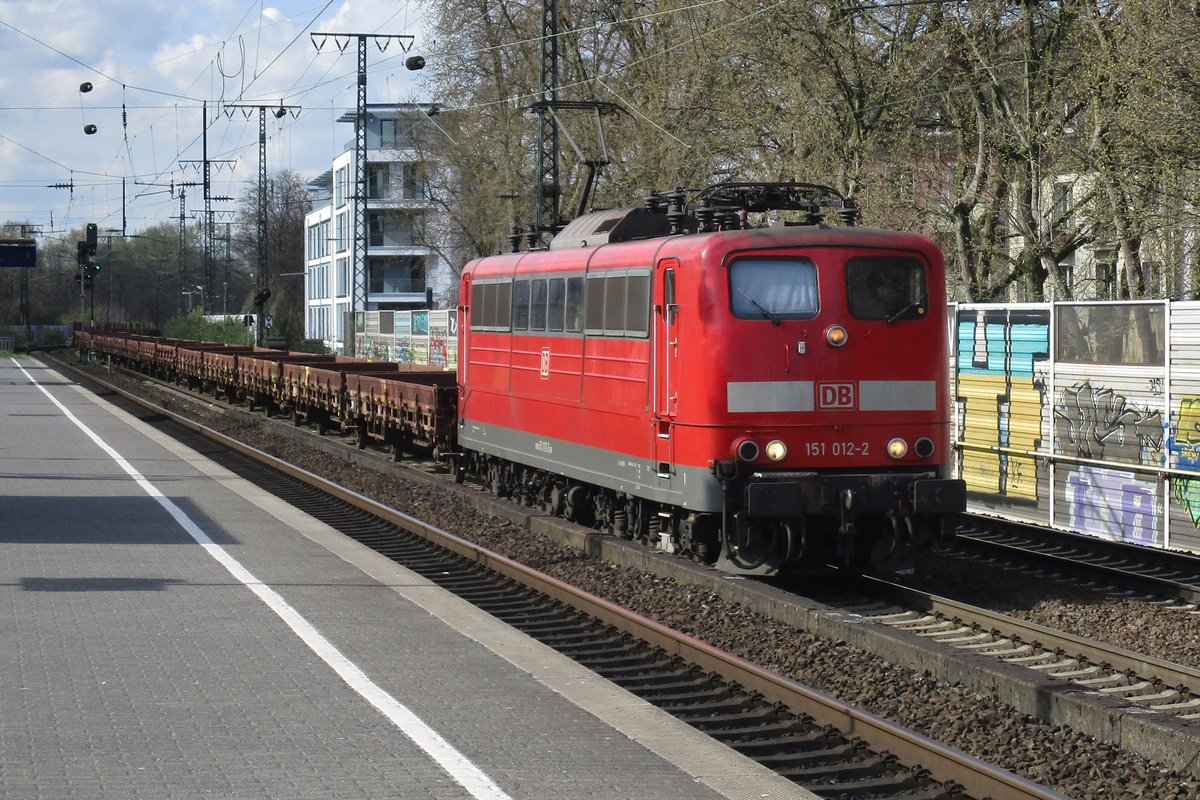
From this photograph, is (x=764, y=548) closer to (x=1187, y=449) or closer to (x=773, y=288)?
(x=773, y=288)

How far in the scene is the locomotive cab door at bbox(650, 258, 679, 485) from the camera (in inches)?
474

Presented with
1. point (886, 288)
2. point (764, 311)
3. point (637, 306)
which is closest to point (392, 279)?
point (637, 306)

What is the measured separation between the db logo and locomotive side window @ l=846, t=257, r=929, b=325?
23.6 inches

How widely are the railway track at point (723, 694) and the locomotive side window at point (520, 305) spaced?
233 centimetres

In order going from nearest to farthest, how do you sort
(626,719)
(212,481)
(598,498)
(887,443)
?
(626,719) → (887,443) → (598,498) → (212,481)

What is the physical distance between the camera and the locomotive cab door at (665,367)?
1205 cm

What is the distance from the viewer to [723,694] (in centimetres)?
884

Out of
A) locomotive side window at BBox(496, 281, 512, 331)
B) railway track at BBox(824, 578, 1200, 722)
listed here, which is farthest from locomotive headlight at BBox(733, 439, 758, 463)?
locomotive side window at BBox(496, 281, 512, 331)

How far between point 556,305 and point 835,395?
12.3ft

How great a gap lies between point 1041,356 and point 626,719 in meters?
9.78

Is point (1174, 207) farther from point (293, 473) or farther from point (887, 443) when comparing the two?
point (293, 473)

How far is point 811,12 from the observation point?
24.9m

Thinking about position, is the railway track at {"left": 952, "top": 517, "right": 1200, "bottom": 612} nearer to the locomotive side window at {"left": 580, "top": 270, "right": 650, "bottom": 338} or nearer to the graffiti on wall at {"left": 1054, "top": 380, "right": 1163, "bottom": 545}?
the graffiti on wall at {"left": 1054, "top": 380, "right": 1163, "bottom": 545}

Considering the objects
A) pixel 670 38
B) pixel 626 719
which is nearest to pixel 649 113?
pixel 670 38
